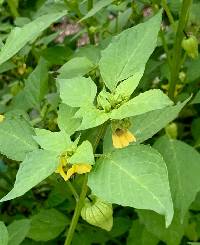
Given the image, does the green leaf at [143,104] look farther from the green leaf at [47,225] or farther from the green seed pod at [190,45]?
the green leaf at [47,225]

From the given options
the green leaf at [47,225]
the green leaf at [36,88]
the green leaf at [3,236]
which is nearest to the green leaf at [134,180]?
the green leaf at [3,236]

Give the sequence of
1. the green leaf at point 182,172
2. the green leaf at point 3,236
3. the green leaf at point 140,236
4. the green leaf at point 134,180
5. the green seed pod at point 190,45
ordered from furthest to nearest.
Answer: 1. the green leaf at point 140,236
2. the green seed pod at point 190,45
3. the green leaf at point 182,172
4. the green leaf at point 3,236
5. the green leaf at point 134,180

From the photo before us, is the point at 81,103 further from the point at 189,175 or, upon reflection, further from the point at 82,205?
the point at 189,175

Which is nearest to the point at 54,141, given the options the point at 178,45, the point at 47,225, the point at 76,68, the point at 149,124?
the point at 149,124

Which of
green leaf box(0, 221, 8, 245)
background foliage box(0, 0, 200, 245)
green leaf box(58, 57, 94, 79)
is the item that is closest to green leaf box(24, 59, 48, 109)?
background foliage box(0, 0, 200, 245)

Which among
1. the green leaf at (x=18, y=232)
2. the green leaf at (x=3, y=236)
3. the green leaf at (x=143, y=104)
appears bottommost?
the green leaf at (x=18, y=232)

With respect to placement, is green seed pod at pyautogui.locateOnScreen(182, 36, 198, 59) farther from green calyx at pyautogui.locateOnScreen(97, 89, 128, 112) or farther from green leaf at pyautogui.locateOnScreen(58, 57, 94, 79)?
green calyx at pyautogui.locateOnScreen(97, 89, 128, 112)
